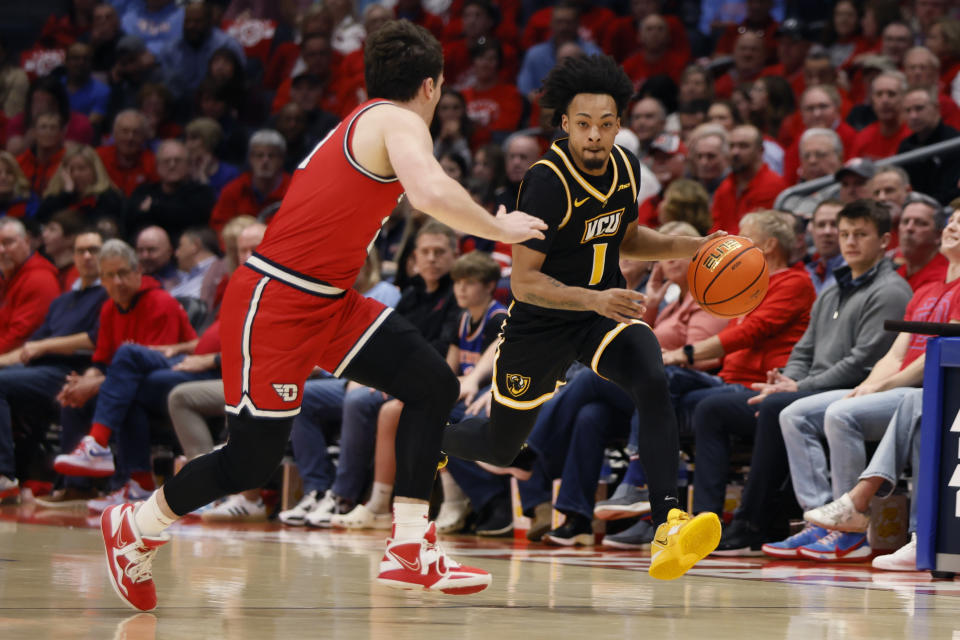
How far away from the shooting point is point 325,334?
4227 mm

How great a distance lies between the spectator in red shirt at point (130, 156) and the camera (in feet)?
41.4

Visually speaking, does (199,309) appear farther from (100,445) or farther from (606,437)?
(606,437)

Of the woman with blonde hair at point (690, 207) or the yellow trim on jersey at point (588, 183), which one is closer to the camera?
the yellow trim on jersey at point (588, 183)

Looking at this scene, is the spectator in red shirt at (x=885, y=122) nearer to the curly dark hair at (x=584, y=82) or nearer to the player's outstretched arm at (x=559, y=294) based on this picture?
the curly dark hair at (x=584, y=82)

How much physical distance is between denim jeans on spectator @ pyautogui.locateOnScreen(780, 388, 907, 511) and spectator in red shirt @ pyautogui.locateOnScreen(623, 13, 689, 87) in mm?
5923

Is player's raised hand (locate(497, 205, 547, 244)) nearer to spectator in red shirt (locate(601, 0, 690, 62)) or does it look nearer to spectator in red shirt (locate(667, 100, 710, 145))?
spectator in red shirt (locate(667, 100, 710, 145))

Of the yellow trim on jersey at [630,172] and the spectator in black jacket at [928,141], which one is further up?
the spectator in black jacket at [928,141]

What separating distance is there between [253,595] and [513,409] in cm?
124

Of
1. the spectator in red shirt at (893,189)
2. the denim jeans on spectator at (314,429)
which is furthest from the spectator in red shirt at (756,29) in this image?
the denim jeans on spectator at (314,429)

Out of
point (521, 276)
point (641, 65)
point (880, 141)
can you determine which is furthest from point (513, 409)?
point (641, 65)

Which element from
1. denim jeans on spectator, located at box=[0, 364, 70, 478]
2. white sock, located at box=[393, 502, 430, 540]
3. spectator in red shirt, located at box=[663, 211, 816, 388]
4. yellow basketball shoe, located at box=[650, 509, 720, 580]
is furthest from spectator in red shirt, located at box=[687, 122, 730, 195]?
white sock, located at box=[393, 502, 430, 540]

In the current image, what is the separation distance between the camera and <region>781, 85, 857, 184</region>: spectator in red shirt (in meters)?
9.25

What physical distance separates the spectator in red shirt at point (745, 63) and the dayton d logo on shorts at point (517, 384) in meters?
6.64

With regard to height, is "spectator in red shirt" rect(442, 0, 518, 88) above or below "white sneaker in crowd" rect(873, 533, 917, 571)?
above
